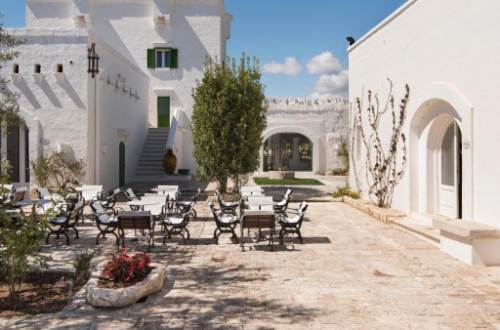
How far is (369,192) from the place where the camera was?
13.6 metres

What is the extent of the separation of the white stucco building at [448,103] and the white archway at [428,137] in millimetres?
21

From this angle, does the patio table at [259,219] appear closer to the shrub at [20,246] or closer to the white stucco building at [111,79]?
the shrub at [20,246]

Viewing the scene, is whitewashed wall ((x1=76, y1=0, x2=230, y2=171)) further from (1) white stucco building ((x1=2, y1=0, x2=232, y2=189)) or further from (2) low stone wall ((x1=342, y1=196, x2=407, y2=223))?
(2) low stone wall ((x1=342, y1=196, x2=407, y2=223))

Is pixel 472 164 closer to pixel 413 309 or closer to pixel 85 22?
pixel 413 309

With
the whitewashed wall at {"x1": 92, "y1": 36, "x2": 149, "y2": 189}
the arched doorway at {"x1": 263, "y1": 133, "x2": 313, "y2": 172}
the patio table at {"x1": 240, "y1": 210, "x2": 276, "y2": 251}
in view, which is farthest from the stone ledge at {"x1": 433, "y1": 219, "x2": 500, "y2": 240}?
the arched doorway at {"x1": 263, "y1": 133, "x2": 313, "y2": 172}

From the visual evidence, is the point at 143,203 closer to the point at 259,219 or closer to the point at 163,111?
the point at 259,219

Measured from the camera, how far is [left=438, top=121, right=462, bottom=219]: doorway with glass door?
9.43 metres

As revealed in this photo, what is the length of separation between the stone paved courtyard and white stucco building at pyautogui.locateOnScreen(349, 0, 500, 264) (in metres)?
1.20

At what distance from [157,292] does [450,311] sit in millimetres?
3658

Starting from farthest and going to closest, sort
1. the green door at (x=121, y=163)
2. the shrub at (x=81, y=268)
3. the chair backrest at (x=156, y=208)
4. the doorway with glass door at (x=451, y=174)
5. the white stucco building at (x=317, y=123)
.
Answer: the white stucco building at (x=317, y=123) < the green door at (x=121, y=163) < the doorway with glass door at (x=451, y=174) < the chair backrest at (x=156, y=208) < the shrub at (x=81, y=268)

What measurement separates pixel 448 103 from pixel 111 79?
12137 mm

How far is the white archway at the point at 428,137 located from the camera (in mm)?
9206

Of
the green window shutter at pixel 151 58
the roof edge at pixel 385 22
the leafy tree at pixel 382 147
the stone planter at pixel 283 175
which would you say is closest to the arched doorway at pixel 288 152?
the stone planter at pixel 283 175

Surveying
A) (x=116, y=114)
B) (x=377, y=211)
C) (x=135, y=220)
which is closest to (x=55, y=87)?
(x=116, y=114)
